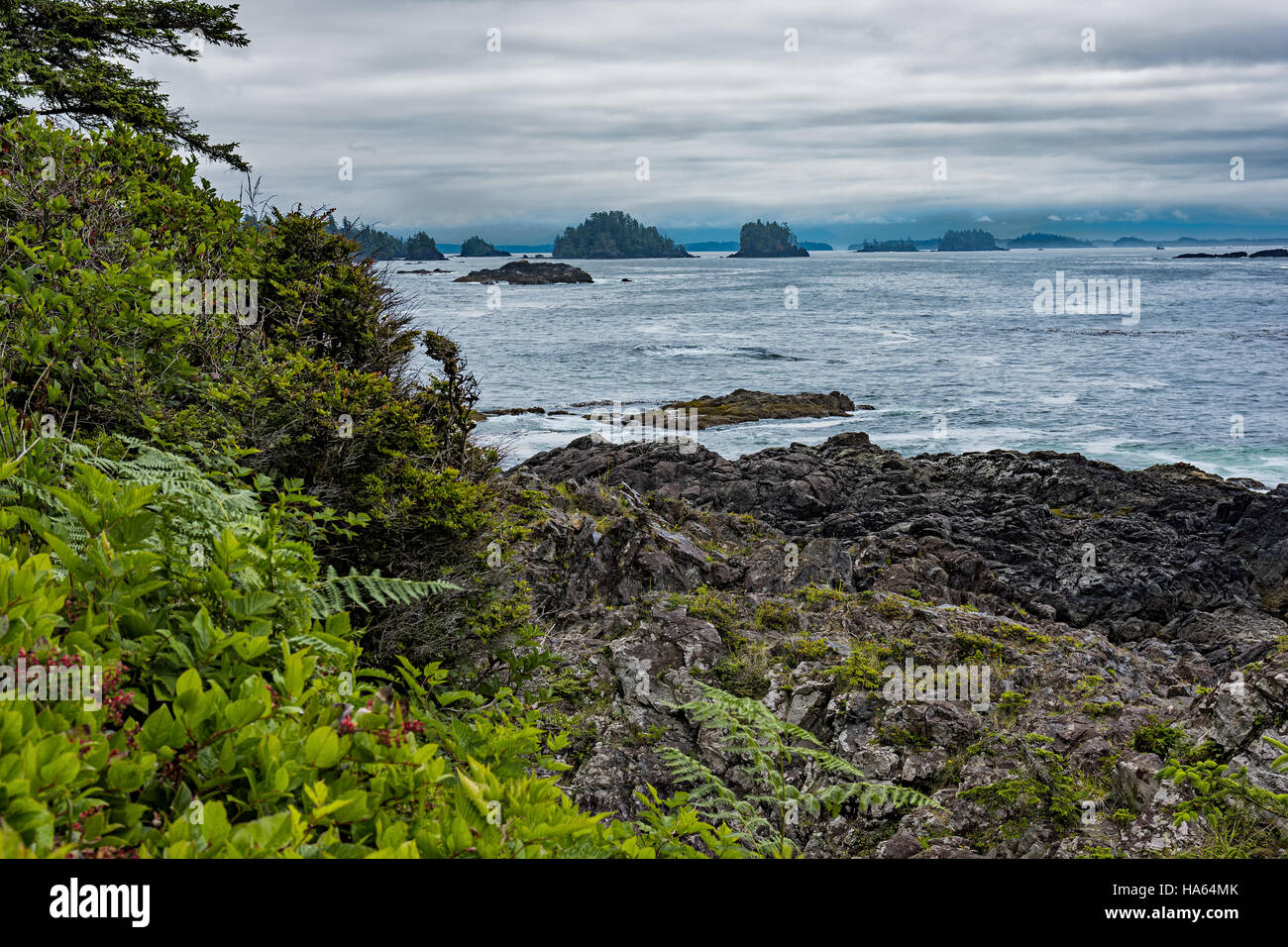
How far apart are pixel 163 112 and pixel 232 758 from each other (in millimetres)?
23620

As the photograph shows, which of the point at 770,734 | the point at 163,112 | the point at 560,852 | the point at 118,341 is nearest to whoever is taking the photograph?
the point at 560,852

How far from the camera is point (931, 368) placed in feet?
170

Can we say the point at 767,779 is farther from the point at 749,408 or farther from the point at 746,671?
the point at 749,408

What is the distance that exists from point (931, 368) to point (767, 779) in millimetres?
48905

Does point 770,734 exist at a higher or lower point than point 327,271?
lower

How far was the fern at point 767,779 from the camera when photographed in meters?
4.89

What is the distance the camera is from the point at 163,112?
20.9 m

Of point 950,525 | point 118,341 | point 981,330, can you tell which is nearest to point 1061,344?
point 981,330

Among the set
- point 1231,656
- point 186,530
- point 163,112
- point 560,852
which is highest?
point 163,112

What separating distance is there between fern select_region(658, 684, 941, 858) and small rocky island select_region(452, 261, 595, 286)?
155m

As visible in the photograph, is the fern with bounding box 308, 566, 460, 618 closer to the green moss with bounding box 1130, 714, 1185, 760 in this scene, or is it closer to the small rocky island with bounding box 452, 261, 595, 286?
the green moss with bounding box 1130, 714, 1185, 760

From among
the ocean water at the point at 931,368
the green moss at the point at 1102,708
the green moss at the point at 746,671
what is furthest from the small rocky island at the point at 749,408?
the green moss at the point at 1102,708

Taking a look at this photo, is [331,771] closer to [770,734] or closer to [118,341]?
[770,734]

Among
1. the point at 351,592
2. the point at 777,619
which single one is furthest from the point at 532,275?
the point at 351,592
